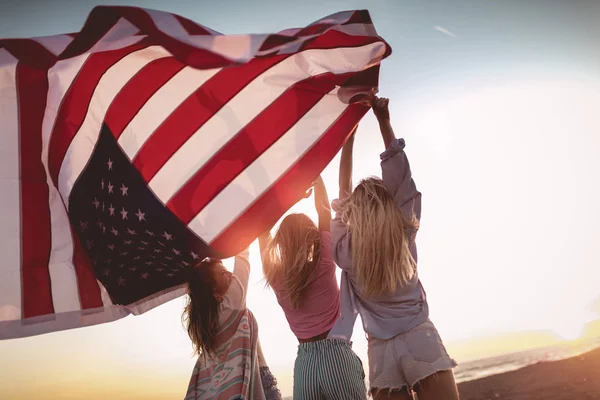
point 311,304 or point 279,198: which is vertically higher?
point 279,198

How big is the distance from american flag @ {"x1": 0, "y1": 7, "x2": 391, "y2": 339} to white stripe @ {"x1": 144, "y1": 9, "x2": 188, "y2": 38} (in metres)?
0.24

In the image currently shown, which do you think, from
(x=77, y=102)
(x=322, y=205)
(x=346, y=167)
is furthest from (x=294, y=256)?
(x=77, y=102)

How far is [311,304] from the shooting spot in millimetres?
3486

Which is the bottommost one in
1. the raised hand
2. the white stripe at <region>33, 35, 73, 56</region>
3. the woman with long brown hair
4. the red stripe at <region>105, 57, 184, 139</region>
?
the woman with long brown hair

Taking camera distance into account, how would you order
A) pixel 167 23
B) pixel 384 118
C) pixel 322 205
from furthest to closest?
pixel 322 205 < pixel 384 118 < pixel 167 23

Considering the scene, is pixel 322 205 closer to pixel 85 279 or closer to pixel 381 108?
pixel 381 108

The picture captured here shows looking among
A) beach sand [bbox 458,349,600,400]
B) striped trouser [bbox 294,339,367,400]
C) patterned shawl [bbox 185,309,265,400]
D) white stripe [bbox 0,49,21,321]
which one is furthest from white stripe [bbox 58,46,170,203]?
beach sand [bbox 458,349,600,400]

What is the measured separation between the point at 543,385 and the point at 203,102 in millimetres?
10358

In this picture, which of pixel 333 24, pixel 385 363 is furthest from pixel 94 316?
pixel 333 24

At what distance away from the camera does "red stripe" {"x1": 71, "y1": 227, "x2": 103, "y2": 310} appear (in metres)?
3.62

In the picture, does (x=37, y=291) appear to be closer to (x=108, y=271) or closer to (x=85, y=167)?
(x=108, y=271)

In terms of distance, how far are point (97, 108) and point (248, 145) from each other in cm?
122

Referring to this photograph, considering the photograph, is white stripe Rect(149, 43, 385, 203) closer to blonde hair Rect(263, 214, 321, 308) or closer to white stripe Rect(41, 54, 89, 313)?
blonde hair Rect(263, 214, 321, 308)

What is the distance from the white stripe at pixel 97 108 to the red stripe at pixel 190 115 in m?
0.42
